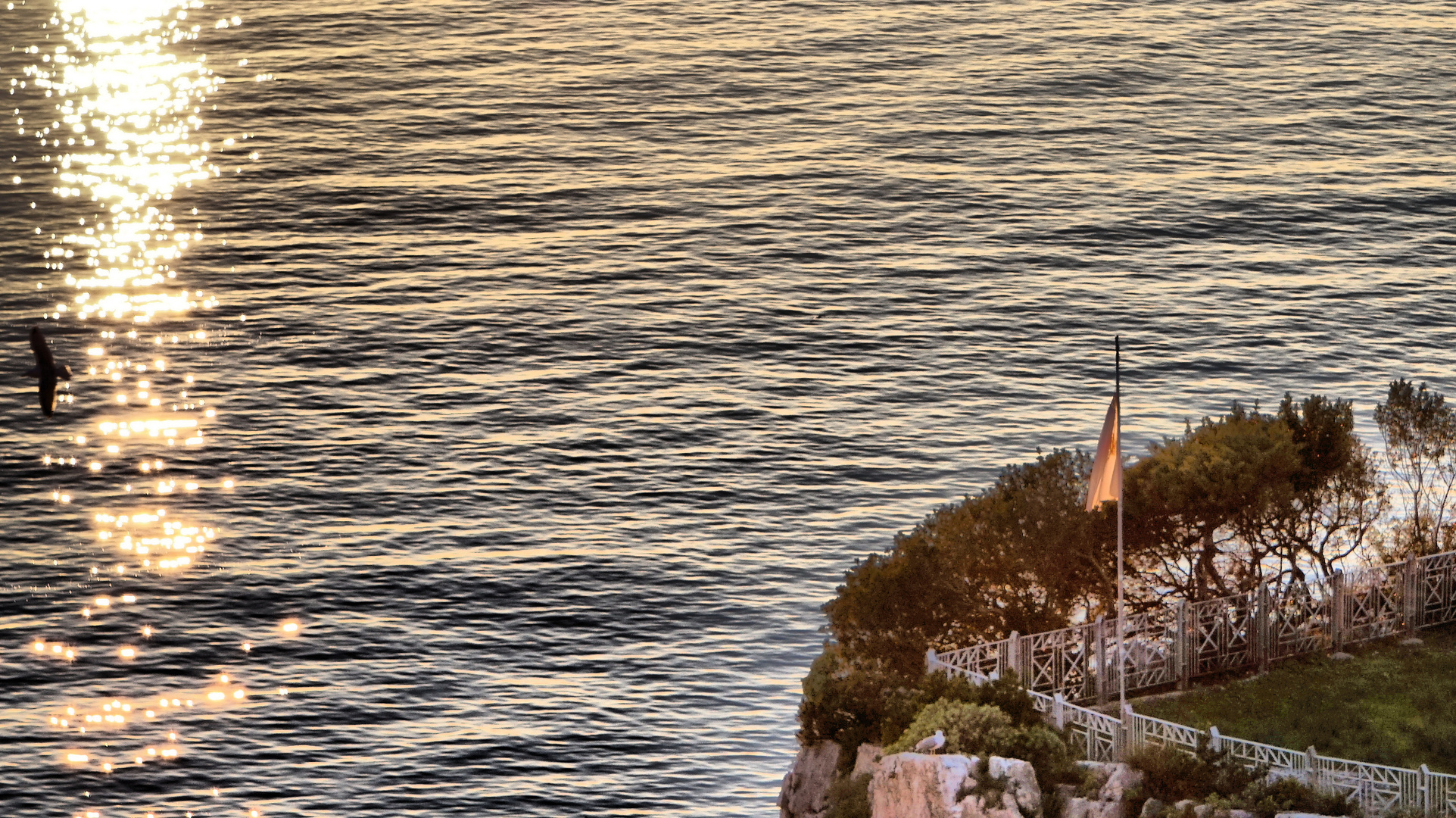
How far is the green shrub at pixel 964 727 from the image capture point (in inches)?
1873

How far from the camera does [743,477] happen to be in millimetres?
104812

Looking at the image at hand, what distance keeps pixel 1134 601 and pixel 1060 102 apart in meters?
108

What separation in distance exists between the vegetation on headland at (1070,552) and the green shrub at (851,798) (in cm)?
162

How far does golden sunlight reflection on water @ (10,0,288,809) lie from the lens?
85500mm

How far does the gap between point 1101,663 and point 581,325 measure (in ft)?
251

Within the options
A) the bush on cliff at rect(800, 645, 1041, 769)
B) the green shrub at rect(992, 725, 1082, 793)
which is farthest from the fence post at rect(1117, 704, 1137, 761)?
the bush on cliff at rect(800, 645, 1041, 769)

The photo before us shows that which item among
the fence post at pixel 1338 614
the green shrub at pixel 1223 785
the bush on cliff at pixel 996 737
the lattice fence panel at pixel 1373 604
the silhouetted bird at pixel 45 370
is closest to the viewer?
the silhouetted bird at pixel 45 370

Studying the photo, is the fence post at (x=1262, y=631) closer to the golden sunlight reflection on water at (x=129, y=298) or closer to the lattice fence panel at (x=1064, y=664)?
the lattice fence panel at (x=1064, y=664)

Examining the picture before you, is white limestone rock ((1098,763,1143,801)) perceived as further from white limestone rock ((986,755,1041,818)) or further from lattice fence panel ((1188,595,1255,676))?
lattice fence panel ((1188,595,1255,676))

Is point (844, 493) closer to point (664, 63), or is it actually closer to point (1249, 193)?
point (1249, 193)

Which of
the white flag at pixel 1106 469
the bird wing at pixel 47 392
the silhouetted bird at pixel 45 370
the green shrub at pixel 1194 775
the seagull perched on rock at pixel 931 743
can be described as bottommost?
the green shrub at pixel 1194 775

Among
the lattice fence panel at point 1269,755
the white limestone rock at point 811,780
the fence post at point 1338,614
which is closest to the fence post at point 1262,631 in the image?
the fence post at point 1338,614

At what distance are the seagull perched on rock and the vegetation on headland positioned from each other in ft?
19.9

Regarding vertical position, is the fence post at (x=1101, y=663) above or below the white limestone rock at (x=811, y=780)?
above
